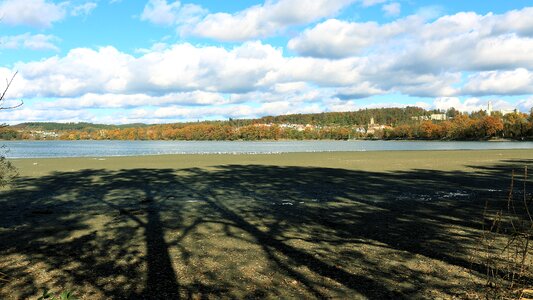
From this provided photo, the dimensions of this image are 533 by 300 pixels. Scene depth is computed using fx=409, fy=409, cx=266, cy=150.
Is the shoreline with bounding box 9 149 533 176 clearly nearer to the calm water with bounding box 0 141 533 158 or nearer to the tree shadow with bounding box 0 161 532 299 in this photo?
the calm water with bounding box 0 141 533 158

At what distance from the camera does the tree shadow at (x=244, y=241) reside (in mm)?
7652

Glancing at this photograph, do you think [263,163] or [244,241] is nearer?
[244,241]

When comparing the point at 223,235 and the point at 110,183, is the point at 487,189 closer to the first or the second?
the point at 223,235

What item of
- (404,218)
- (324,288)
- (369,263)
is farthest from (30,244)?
(404,218)

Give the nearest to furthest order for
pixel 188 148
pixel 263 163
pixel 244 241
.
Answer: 1. pixel 244 241
2. pixel 263 163
3. pixel 188 148

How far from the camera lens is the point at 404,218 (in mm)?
13352

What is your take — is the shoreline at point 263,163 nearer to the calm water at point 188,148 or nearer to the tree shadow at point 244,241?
the calm water at point 188,148

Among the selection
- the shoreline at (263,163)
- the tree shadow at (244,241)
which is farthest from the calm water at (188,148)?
the tree shadow at (244,241)

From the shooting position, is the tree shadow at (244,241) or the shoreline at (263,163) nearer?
the tree shadow at (244,241)

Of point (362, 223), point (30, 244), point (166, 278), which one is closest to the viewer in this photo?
point (166, 278)

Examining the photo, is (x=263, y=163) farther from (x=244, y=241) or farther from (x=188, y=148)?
(x=188, y=148)

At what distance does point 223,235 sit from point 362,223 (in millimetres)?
4364

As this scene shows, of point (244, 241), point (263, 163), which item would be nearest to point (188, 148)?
point (263, 163)

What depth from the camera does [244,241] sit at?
10828 millimetres
